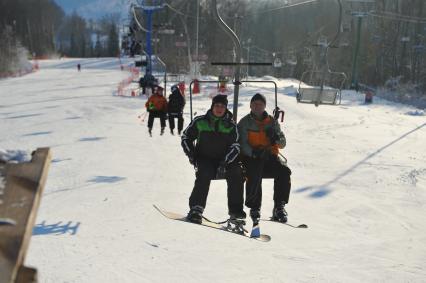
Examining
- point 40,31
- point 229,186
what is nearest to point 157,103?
point 229,186

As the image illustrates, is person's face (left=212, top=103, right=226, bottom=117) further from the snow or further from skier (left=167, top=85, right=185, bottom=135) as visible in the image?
skier (left=167, top=85, right=185, bottom=135)

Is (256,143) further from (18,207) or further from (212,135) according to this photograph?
(18,207)

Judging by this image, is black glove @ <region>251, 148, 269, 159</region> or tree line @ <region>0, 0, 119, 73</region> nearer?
black glove @ <region>251, 148, 269, 159</region>

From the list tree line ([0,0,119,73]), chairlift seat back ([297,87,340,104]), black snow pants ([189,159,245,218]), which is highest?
tree line ([0,0,119,73])

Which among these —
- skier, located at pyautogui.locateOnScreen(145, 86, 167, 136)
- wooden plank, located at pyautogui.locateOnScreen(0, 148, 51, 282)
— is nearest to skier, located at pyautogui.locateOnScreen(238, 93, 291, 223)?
wooden plank, located at pyautogui.locateOnScreen(0, 148, 51, 282)

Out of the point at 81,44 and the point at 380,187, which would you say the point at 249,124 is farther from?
the point at 81,44

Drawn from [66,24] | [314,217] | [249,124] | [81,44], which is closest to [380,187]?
[314,217]

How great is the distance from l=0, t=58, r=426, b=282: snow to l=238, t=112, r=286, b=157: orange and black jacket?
1054mm

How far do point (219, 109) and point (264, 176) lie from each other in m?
1.07

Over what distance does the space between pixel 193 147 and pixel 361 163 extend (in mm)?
7310

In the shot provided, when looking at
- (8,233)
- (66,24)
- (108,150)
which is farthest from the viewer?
(66,24)

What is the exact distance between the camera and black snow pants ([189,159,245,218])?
5.02m

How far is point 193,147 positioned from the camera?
5191 mm

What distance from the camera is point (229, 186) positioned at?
5059mm
